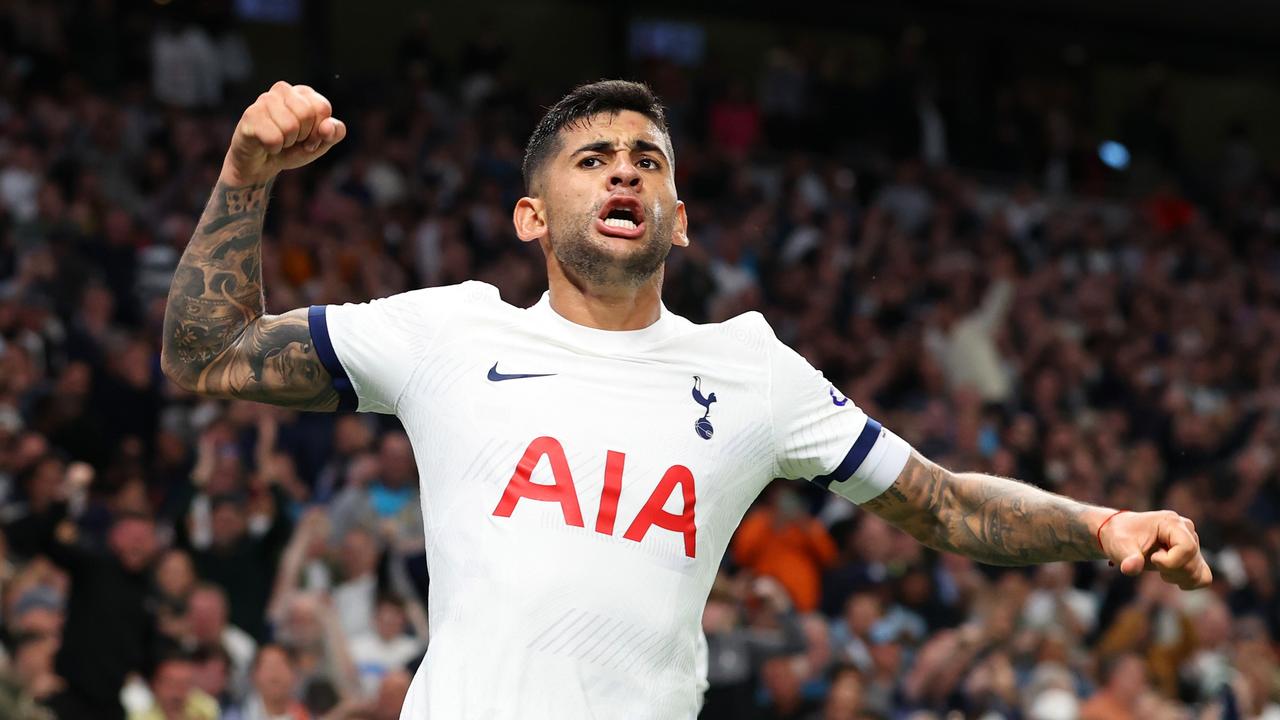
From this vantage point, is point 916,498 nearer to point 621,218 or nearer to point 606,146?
point 621,218

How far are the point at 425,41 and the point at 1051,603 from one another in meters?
9.18

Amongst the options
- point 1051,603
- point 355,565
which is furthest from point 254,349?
point 1051,603

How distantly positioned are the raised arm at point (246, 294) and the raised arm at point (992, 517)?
137cm

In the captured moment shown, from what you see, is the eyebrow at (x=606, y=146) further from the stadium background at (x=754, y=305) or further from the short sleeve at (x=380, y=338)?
the stadium background at (x=754, y=305)

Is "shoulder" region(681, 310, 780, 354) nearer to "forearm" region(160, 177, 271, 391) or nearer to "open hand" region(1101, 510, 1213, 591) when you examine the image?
"open hand" region(1101, 510, 1213, 591)

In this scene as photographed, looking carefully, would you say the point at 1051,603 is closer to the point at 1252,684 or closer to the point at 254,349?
the point at 1252,684

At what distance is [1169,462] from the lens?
16.0 meters

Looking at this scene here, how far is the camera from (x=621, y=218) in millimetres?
3939

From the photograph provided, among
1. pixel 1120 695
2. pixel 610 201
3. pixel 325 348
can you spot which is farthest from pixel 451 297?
pixel 1120 695

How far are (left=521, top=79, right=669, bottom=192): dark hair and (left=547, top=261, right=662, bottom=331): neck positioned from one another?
0.27m

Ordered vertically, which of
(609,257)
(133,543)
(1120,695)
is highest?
(609,257)

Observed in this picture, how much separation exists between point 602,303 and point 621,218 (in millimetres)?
199

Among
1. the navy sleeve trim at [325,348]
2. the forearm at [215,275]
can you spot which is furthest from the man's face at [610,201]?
the forearm at [215,275]

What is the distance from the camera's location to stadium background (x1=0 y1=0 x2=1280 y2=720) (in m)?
9.95
